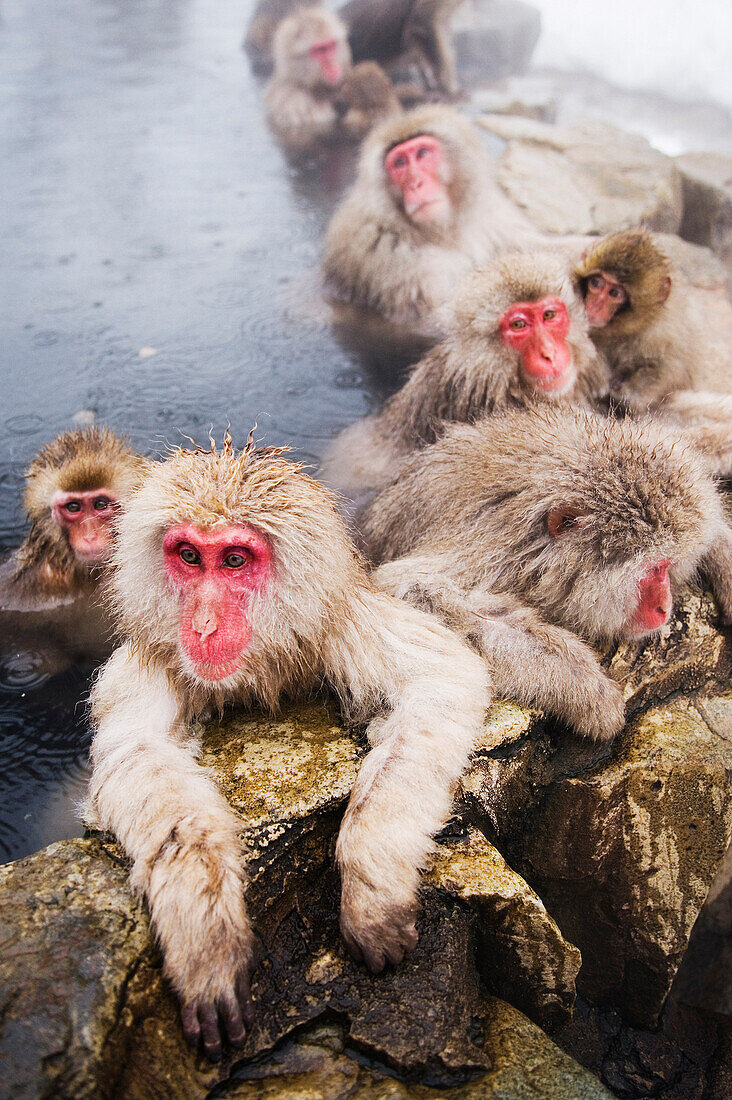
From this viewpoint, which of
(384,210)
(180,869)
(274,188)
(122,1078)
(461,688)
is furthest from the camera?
(274,188)

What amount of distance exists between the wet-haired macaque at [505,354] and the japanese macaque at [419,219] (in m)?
1.56

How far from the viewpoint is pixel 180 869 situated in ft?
7.27

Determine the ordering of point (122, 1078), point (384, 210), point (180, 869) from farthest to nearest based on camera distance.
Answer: point (384, 210), point (180, 869), point (122, 1078)

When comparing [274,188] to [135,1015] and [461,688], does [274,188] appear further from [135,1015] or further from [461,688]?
[135,1015]

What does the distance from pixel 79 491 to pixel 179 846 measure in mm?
2021

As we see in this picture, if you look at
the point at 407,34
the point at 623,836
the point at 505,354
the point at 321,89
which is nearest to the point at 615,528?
the point at 623,836

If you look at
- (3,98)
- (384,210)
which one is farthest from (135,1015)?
(3,98)

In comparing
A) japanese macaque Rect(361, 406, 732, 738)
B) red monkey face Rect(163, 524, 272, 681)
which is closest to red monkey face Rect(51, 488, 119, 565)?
japanese macaque Rect(361, 406, 732, 738)

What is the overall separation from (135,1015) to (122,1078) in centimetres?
13

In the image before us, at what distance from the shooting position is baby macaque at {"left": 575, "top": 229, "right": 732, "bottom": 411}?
4.19m

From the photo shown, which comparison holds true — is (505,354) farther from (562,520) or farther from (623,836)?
(623,836)

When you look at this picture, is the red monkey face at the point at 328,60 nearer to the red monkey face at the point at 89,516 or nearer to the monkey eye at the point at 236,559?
the red monkey face at the point at 89,516

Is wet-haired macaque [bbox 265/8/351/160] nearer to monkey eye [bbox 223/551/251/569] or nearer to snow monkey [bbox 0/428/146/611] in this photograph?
snow monkey [bbox 0/428/146/611]

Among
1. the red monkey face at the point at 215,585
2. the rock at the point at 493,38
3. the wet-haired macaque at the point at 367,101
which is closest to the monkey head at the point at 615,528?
the red monkey face at the point at 215,585
